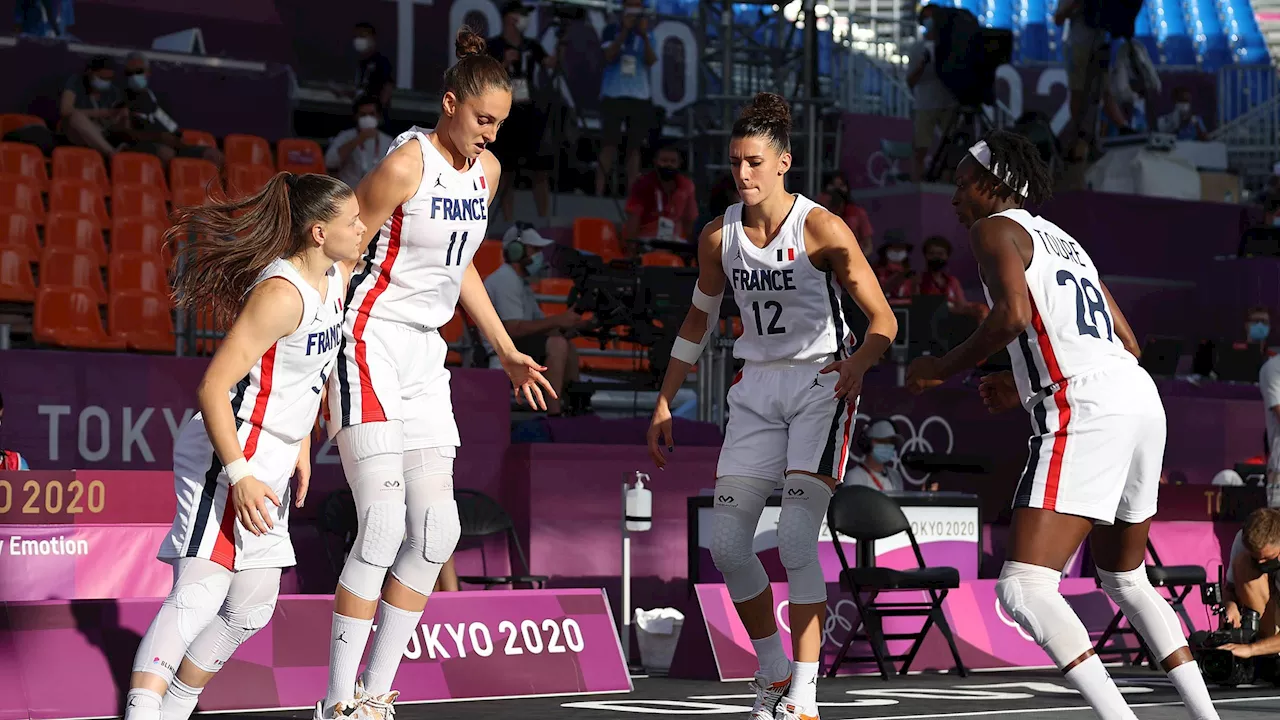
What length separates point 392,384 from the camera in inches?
236

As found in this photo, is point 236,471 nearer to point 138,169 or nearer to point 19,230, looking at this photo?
point 19,230

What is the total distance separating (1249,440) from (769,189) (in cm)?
926

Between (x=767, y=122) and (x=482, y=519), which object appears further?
(x=482, y=519)

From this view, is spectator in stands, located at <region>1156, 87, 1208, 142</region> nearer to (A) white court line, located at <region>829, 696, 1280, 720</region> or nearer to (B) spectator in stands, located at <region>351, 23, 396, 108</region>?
(B) spectator in stands, located at <region>351, 23, 396, 108</region>

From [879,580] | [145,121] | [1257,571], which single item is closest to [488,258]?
[145,121]

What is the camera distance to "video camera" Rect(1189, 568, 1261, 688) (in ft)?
28.7

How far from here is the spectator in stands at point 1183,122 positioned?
23734 millimetres

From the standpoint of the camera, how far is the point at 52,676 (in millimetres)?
6934

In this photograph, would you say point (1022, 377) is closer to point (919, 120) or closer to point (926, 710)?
point (926, 710)

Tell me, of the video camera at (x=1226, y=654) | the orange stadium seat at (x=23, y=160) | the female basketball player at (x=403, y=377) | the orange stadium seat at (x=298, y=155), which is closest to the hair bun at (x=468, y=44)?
the female basketball player at (x=403, y=377)

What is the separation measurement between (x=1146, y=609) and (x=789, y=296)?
172 centimetres

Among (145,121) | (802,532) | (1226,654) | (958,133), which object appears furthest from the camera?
(958,133)

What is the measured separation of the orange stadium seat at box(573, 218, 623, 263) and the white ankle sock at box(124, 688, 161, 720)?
11667mm

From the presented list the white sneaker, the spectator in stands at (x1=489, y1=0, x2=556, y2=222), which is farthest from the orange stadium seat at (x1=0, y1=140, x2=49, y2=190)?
the white sneaker
